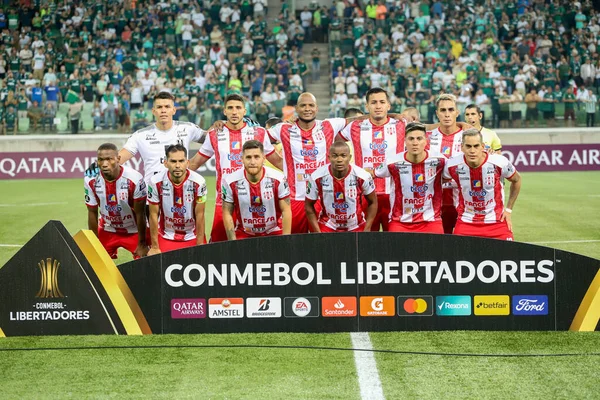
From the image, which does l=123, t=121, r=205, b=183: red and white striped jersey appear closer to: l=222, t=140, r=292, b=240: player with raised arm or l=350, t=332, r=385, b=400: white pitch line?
l=222, t=140, r=292, b=240: player with raised arm

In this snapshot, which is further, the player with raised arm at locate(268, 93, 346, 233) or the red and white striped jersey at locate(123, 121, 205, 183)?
the red and white striped jersey at locate(123, 121, 205, 183)

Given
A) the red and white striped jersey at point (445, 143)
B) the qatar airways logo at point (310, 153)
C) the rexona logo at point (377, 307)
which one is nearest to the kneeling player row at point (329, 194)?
the qatar airways logo at point (310, 153)

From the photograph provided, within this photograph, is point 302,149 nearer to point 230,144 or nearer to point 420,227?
point 230,144

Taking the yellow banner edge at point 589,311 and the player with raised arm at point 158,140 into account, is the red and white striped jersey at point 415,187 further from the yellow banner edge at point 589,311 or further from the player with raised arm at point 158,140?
the player with raised arm at point 158,140

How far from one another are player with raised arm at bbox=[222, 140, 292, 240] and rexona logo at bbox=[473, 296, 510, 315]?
214cm

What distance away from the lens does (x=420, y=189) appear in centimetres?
945

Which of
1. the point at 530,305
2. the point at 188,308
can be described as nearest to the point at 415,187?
the point at 530,305

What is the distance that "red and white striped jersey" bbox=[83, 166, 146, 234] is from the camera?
9930 mm

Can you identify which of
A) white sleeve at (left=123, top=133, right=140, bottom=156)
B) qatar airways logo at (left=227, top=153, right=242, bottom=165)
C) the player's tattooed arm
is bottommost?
the player's tattooed arm

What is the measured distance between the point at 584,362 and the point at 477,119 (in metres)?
4.57

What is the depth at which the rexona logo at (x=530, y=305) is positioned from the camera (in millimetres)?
7758

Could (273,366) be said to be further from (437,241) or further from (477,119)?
(477,119)

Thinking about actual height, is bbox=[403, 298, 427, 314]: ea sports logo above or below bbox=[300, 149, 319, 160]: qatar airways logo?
below

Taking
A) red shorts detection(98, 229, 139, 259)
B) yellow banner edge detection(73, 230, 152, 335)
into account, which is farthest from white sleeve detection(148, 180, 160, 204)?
yellow banner edge detection(73, 230, 152, 335)
